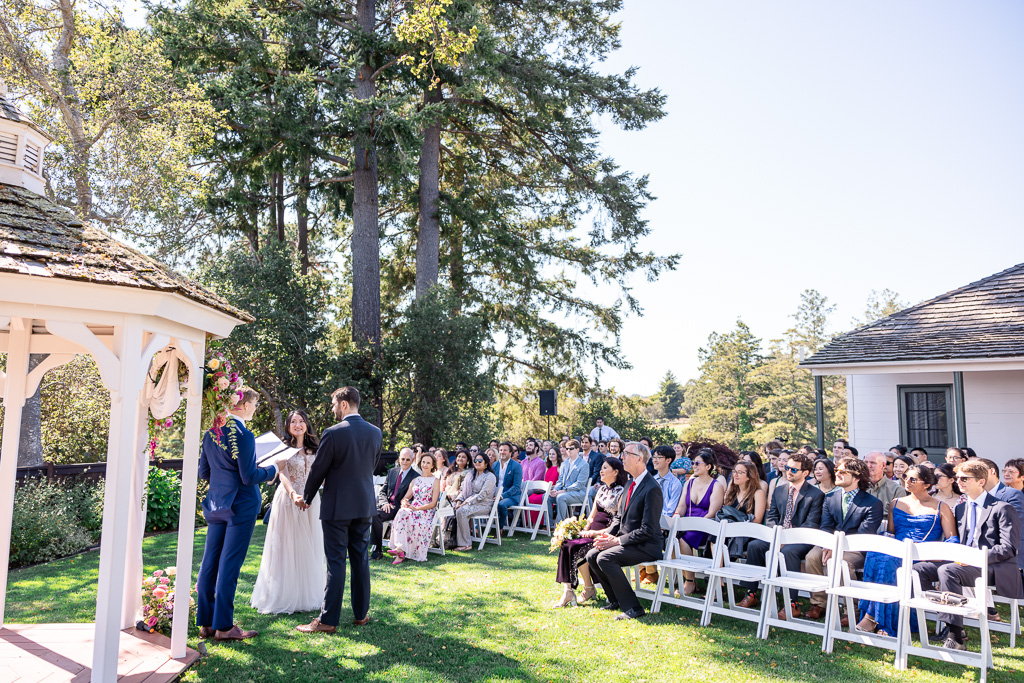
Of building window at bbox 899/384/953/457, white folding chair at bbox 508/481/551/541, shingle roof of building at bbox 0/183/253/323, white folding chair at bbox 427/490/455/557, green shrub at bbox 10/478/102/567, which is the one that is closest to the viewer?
shingle roof of building at bbox 0/183/253/323

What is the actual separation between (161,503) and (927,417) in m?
15.3

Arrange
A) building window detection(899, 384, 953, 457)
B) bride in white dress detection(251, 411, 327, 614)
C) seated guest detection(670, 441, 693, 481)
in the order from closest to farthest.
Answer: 1. bride in white dress detection(251, 411, 327, 614)
2. seated guest detection(670, 441, 693, 481)
3. building window detection(899, 384, 953, 457)

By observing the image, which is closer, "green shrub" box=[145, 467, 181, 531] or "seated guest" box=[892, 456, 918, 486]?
"seated guest" box=[892, 456, 918, 486]

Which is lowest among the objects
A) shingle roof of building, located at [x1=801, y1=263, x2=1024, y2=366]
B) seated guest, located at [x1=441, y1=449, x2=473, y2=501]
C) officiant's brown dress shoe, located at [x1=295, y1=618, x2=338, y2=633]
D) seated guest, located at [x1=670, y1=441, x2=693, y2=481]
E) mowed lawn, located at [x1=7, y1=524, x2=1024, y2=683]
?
mowed lawn, located at [x1=7, y1=524, x2=1024, y2=683]

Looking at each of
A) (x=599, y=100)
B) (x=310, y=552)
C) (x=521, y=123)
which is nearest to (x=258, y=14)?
(x=521, y=123)

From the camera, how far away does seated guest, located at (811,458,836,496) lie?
7.07 m

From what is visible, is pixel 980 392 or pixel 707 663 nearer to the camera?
pixel 707 663

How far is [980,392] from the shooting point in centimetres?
1395

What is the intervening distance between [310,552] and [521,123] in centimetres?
1633

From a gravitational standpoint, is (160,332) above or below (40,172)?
below

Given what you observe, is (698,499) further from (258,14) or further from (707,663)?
(258,14)

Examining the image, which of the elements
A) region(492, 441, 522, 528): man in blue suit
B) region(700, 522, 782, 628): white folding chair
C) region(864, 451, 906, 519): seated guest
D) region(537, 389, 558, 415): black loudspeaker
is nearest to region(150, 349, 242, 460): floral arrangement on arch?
region(700, 522, 782, 628): white folding chair

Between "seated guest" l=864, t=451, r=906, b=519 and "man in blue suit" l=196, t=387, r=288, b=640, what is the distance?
6078mm

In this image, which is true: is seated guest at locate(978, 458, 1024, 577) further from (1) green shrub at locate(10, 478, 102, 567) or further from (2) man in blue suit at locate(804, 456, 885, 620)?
(1) green shrub at locate(10, 478, 102, 567)
